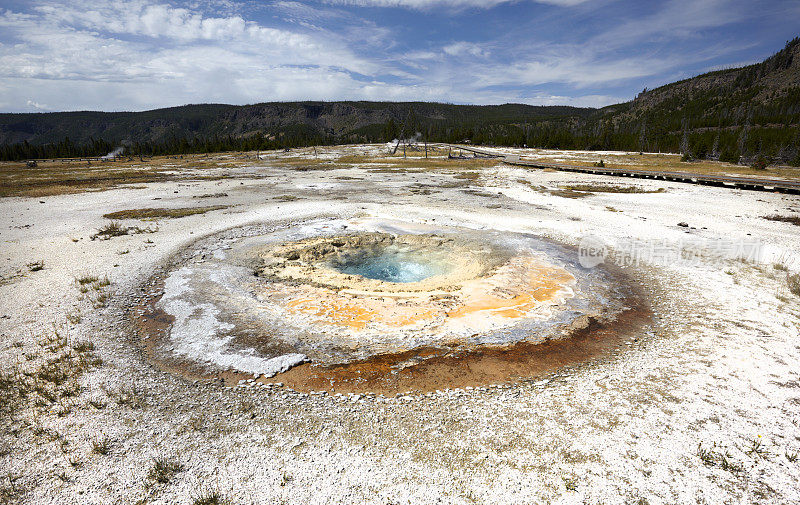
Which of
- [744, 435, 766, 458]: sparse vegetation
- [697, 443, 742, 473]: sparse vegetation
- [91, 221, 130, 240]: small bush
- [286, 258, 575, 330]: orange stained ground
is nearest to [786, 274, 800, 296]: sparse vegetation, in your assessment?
[286, 258, 575, 330]: orange stained ground

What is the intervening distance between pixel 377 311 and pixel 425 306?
54.7 inches

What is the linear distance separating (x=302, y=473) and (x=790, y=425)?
771 cm

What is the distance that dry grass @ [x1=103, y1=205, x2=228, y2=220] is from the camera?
72.6ft

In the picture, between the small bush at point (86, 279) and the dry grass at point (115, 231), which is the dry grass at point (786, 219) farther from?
the dry grass at point (115, 231)

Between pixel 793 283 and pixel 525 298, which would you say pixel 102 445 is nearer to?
pixel 525 298

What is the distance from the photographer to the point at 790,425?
553 cm

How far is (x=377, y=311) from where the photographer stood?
9609mm

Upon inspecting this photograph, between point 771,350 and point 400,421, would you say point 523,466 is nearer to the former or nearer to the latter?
point 400,421

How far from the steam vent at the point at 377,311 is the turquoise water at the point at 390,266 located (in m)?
0.08

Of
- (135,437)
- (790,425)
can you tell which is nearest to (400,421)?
(135,437)

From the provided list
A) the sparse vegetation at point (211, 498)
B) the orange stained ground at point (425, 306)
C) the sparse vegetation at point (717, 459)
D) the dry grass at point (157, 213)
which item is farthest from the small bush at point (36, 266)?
the sparse vegetation at point (717, 459)

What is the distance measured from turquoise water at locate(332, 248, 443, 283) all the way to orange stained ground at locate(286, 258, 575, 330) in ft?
7.69

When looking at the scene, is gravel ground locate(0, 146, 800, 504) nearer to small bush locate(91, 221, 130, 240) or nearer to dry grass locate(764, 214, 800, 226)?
small bush locate(91, 221, 130, 240)

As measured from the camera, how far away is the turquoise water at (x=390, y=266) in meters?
12.9
